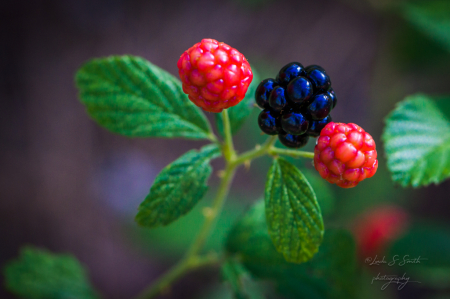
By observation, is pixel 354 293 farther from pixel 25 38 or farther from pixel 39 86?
pixel 25 38

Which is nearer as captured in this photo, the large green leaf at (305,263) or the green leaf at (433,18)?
the large green leaf at (305,263)

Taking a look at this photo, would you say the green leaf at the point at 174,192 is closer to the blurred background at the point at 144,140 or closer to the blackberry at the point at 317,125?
the blackberry at the point at 317,125

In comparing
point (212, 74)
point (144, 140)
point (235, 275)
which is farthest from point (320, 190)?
point (144, 140)

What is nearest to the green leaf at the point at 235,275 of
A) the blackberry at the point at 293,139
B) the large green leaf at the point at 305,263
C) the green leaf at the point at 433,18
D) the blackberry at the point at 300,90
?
the large green leaf at the point at 305,263

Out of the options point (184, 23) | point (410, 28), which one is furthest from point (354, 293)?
point (184, 23)

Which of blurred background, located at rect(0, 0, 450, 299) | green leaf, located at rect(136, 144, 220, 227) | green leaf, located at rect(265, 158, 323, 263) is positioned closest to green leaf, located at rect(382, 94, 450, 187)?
green leaf, located at rect(265, 158, 323, 263)

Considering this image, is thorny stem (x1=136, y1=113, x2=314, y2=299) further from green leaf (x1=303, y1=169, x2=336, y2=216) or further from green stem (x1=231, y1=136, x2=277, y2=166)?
green leaf (x1=303, y1=169, x2=336, y2=216)
